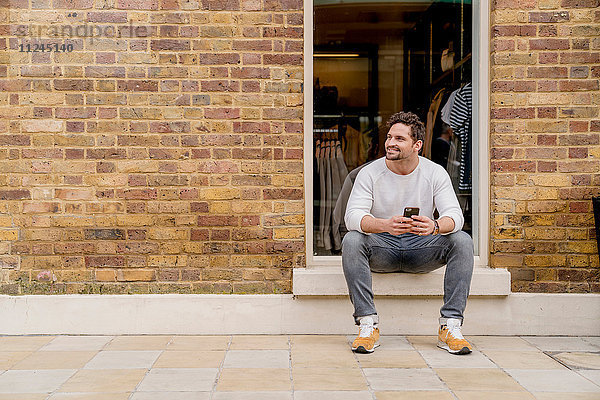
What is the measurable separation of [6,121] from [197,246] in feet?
5.19

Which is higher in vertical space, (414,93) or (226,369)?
(414,93)

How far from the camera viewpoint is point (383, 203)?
4816 millimetres

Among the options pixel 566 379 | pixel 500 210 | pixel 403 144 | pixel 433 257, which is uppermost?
pixel 403 144

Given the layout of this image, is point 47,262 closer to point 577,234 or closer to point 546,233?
point 546,233

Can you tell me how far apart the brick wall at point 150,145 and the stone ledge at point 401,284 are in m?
0.24

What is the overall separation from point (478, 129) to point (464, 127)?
142mm

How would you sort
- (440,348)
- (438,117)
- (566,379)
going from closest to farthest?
1. (566,379)
2. (440,348)
3. (438,117)

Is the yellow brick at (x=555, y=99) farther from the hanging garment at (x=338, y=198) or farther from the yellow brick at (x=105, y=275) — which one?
the yellow brick at (x=105, y=275)

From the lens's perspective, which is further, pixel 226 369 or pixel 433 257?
pixel 433 257

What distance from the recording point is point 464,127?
17.5 ft

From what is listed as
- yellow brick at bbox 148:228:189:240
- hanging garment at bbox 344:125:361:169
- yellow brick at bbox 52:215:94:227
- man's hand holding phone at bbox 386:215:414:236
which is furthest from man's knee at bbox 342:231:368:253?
yellow brick at bbox 52:215:94:227

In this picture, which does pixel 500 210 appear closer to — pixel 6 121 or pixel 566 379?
pixel 566 379

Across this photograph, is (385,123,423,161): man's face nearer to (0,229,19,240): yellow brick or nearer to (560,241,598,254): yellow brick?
(560,241,598,254): yellow brick

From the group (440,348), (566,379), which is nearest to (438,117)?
(440,348)
